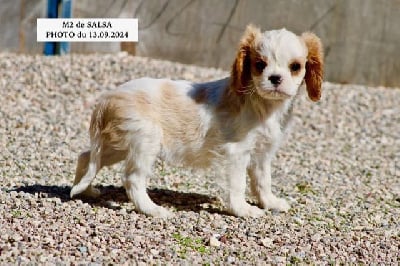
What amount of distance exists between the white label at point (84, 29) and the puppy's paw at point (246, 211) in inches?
191

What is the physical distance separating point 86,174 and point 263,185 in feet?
4.69

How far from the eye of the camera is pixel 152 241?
5.42 meters

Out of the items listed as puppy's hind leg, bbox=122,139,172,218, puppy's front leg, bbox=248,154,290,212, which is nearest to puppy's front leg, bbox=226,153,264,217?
puppy's front leg, bbox=248,154,290,212

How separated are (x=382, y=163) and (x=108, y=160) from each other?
3.69 meters

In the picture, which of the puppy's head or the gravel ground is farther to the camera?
the puppy's head

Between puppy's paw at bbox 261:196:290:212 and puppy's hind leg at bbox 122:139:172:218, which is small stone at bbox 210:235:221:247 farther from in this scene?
puppy's paw at bbox 261:196:290:212

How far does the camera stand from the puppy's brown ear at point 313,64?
6.23 metres

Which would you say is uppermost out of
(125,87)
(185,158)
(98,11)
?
(98,11)

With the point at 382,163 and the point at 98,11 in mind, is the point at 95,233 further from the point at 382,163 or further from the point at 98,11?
the point at 98,11

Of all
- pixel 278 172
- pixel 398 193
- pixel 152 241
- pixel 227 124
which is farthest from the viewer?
pixel 278 172

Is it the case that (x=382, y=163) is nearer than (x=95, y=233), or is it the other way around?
(x=95, y=233)

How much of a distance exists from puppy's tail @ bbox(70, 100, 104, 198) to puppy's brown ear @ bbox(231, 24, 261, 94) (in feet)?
3.41

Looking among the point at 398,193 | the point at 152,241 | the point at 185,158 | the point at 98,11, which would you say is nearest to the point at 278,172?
the point at 398,193

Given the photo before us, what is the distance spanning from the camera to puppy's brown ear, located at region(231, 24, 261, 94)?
20.0 feet
